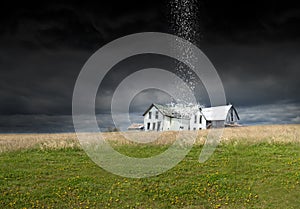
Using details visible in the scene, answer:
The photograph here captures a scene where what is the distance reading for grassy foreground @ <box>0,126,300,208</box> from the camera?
11.7 meters

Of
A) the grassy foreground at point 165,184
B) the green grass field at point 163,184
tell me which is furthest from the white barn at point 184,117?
the green grass field at point 163,184

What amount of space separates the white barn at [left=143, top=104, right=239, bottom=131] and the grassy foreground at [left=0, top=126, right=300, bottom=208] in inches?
1598

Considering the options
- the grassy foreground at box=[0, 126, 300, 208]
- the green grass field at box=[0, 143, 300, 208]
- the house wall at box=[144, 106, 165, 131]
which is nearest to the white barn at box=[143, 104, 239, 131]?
the house wall at box=[144, 106, 165, 131]

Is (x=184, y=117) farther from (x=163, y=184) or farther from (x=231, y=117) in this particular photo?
(x=163, y=184)

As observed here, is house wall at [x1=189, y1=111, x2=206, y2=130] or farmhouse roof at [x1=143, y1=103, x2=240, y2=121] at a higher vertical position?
farmhouse roof at [x1=143, y1=103, x2=240, y2=121]

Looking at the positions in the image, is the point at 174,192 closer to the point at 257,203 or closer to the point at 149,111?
the point at 257,203

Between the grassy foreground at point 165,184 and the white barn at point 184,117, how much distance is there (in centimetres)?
4059

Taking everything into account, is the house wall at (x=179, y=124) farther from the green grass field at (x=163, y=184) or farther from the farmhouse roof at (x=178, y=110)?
the green grass field at (x=163, y=184)

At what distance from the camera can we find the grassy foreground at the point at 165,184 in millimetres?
11742

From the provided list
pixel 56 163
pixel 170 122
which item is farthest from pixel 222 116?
pixel 56 163

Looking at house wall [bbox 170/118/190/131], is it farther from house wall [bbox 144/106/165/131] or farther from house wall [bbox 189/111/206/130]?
house wall [bbox 144/106/165/131]

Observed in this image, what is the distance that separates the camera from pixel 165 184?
13773 millimetres

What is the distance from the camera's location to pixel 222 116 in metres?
69.4

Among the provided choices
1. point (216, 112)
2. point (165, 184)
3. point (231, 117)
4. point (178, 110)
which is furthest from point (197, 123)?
point (165, 184)
